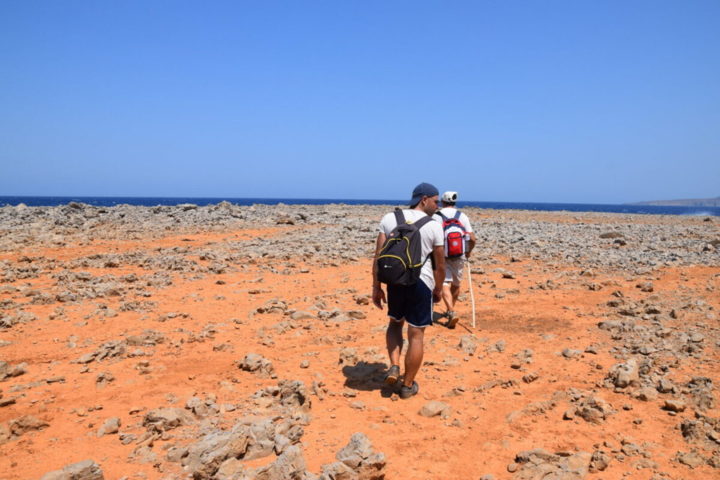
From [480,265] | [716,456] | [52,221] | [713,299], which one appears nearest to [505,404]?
[716,456]

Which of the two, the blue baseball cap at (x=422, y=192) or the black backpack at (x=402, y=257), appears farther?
the blue baseball cap at (x=422, y=192)

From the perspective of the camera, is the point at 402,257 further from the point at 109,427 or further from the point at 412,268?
the point at 109,427

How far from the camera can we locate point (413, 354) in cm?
506

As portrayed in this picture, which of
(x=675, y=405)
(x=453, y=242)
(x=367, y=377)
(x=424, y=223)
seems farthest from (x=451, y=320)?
(x=675, y=405)

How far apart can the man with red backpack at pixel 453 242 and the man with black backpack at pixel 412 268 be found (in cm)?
222

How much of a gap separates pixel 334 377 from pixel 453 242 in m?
3.08

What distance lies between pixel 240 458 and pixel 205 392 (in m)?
1.50

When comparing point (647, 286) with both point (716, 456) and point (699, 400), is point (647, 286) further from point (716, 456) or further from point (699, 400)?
point (716, 456)

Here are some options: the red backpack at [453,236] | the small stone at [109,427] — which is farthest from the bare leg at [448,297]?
the small stone at [109,427]

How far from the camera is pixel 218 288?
9.84m

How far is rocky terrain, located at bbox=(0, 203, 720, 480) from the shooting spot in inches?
151

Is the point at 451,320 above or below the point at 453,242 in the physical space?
below

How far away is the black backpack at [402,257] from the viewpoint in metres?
4.82

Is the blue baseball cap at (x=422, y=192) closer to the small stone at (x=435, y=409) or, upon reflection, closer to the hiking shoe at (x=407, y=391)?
the hiking shoe at (x=407, y=391)
